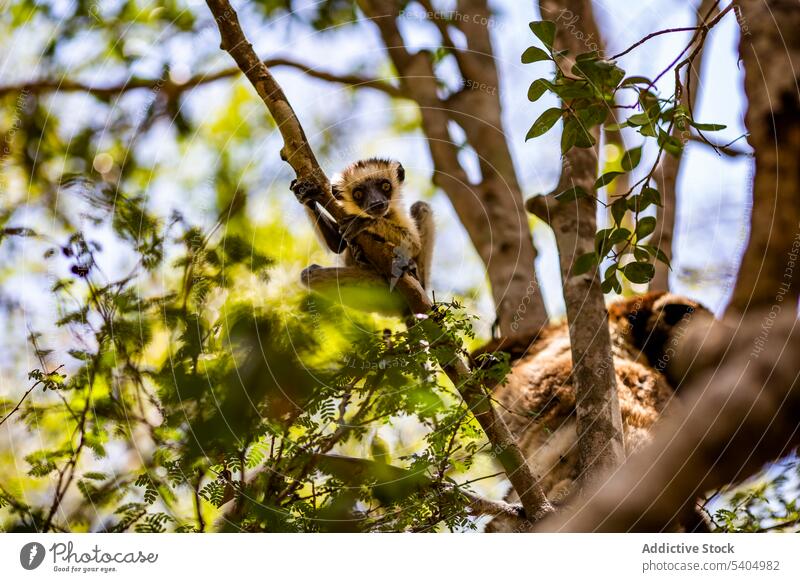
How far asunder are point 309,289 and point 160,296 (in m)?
1.19

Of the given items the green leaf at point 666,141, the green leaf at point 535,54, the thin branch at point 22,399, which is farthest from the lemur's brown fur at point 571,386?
the thin branch at point 22,399

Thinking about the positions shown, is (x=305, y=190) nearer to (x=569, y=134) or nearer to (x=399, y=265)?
(x=399, y=265)

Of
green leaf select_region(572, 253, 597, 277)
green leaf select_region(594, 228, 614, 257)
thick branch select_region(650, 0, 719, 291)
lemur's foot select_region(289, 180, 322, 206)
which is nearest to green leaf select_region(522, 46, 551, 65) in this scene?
green leaf select_region(594, 228, 614, 257)

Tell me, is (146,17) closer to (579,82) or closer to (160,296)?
(160,296)

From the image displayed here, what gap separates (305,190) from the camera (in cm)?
415

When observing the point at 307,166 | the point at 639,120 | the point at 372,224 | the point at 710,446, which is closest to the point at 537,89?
the point at 639,120

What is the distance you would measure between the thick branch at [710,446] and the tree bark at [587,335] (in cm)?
48

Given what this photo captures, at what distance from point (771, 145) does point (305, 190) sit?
2.77 meters

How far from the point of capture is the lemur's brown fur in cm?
484

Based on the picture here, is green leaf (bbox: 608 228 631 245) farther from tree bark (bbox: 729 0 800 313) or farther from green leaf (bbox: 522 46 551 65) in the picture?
tree bark (bbox: 729 0 800 313)

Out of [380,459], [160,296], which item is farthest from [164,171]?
[380,459]

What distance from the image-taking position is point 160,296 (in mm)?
3758

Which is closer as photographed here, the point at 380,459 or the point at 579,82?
the point at 579,82

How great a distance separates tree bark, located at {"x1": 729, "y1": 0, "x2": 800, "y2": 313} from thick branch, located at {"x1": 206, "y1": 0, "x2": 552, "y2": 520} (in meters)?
1.69
